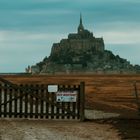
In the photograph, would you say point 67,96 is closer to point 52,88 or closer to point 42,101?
point 52,88

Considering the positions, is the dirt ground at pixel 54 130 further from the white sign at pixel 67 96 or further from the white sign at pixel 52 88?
the white sign at pixel 52 88

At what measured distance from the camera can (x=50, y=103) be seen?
2261 centimetres

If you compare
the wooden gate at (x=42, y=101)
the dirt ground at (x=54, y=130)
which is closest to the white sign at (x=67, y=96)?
the wooden gate at (x=42, y=101)

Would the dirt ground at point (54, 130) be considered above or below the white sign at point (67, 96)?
below

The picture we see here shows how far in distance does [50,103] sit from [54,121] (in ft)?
2.39

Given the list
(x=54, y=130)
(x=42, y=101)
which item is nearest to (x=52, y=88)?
(x=42, y=101)

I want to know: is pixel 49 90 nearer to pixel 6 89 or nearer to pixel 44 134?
pixel 6 89

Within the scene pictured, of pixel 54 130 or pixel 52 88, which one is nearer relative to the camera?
pixel 54 130

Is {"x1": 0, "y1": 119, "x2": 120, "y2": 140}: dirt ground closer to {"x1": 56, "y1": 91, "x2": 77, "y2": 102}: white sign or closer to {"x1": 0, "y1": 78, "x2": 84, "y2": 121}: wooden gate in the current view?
{"x1": 0, "y1": 78, "x2": 84, "y2": 121}: wooden gate

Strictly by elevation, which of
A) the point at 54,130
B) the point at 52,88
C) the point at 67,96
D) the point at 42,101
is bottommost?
the point at 54,130

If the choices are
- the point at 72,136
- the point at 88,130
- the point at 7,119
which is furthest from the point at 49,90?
the point at 72,136

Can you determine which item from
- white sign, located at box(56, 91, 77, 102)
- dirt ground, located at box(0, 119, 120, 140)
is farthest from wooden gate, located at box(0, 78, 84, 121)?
dirt ground, located at box(0, 119, 120, 140)

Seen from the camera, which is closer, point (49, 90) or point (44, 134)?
point (44, 134)

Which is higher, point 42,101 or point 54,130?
point 42,101
